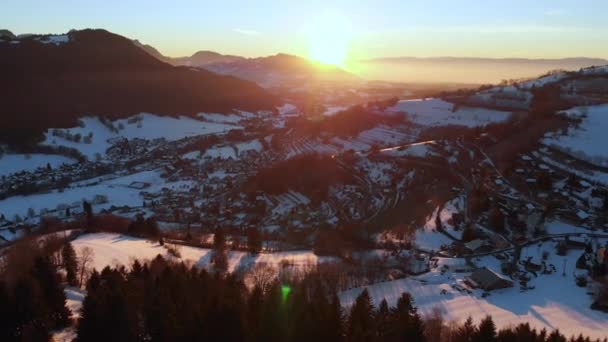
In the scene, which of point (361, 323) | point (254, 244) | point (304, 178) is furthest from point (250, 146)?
point (361, 323)

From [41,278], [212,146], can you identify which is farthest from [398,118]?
[41,278]

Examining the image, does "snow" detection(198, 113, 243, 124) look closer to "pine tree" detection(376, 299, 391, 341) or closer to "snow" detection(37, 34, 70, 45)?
"snow" detection(37, 34, 70, 45)

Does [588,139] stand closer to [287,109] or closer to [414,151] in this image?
[414,151]

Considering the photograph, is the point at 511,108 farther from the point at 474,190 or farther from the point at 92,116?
the point at 92,116

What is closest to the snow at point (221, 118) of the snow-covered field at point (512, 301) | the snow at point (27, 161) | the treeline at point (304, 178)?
the snow at point (27, 161)

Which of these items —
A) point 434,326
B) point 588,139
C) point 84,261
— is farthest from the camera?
point 588,139

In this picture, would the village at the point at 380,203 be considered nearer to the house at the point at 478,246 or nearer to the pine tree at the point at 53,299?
the house at the point at 478,246

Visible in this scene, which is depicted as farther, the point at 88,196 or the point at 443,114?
the point at 443,114
